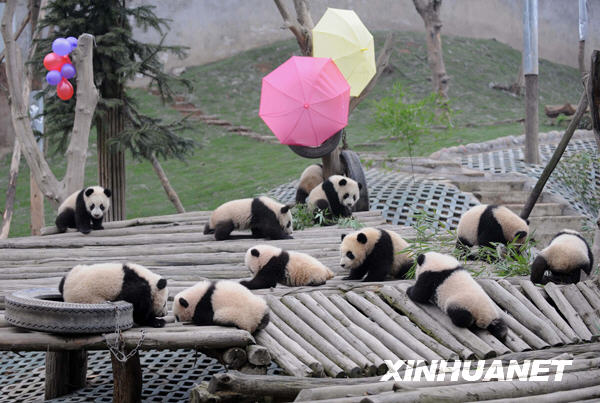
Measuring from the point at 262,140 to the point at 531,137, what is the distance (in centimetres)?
691

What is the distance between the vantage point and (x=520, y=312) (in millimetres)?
4184

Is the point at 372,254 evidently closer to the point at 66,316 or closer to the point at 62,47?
the point at 66,316

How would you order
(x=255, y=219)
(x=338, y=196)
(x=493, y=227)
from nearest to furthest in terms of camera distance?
(x=493, y=227) → (x=255, y=219) → (x=338, y=196)

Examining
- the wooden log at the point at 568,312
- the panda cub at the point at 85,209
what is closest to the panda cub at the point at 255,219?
the panda cub at the point at 85,209

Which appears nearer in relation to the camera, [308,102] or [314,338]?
[314,338]

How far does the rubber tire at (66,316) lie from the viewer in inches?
129

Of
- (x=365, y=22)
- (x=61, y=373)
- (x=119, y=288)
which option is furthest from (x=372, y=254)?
(x=365, y=22)

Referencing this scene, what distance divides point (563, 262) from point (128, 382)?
299 cm

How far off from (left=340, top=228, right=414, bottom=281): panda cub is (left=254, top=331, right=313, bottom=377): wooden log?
119cm

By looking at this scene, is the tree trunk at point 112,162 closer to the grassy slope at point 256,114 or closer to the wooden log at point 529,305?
the grassy slope at point 256,114

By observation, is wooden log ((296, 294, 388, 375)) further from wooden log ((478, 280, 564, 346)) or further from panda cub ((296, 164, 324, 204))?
panda cub ((296, 164, 324, 204))

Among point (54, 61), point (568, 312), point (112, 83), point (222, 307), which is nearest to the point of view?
point (222, 307)

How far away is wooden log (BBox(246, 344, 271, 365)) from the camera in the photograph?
11.2 ft

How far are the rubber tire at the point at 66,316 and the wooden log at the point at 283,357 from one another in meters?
0.72
